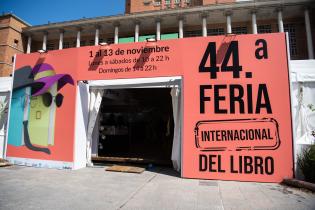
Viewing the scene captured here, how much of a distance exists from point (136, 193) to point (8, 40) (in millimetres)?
30306

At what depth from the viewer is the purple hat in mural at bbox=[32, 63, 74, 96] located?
884 centimetres

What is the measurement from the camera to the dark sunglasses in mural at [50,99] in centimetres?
873

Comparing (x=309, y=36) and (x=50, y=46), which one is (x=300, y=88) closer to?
(x=309, y=36)

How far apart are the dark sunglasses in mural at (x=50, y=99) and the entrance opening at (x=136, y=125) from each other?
189 centimetres

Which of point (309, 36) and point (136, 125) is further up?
point (309, 36)

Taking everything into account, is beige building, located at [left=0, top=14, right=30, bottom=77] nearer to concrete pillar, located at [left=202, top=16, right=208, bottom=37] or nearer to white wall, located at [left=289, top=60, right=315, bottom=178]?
concrete pillar, located at [left=202, top=16, right=208, bottom=37]

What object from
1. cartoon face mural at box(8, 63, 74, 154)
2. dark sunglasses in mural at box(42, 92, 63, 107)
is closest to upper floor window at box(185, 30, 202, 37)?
cartoon face mural at box(8, 63, 74, 154)

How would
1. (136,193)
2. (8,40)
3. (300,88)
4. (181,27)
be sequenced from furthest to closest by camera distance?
(8,40)
(181,27)
(300,88)
(136,193)

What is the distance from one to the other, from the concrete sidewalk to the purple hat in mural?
3294 mm

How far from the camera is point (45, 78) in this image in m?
9.12

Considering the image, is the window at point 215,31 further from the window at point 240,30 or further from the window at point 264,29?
the window at point 264,29

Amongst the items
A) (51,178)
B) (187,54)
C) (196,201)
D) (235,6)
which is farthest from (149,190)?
(235,6)

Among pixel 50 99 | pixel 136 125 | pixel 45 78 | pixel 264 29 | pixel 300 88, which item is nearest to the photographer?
pixel 300 88

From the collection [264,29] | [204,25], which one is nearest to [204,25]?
[204,25]
